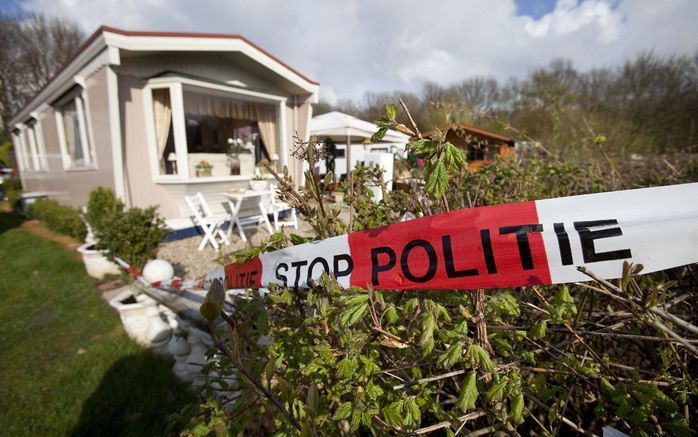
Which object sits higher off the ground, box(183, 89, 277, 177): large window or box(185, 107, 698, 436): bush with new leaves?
box(183, 89, 277, 177): large window

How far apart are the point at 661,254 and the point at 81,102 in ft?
31.6

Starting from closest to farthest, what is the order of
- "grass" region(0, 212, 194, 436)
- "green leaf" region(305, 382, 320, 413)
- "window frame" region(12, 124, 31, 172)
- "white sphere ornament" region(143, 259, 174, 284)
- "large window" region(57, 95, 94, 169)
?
1. "green leaf" region(305, 382, 320, 413)
2. "grass" region(0, 212, 194, 436)
3. "white sphere ornament" region(143, 259, 174, 284)
4. "large window" region(57, 95, 94, 169)
5. "window frame" region(12, 124, 31, 172)

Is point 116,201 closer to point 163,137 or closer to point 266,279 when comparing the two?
point 163,137

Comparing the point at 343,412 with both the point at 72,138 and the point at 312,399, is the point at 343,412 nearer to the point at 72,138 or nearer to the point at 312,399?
the point at 312,399

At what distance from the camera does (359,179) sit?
5.45 ft

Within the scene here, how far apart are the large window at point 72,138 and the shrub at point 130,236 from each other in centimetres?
355

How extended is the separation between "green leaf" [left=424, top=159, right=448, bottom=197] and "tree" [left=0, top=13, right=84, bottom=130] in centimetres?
3319

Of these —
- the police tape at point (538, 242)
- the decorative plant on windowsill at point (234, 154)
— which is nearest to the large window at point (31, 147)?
the decorative plant on windowsill at point (234, 154)

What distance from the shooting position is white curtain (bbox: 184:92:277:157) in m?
7.30

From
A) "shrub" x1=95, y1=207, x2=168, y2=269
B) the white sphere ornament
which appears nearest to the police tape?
the white sphere ornament

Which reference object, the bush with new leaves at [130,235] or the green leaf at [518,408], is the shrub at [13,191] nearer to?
the bush with new leaves at [130,235]

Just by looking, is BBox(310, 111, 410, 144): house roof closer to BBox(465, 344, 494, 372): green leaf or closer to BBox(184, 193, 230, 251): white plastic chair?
BBox(184, 193, 230, 251): white plastic chair

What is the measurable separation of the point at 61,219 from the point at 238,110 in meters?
5.38

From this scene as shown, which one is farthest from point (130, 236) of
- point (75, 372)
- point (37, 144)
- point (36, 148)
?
point (36, 148)
